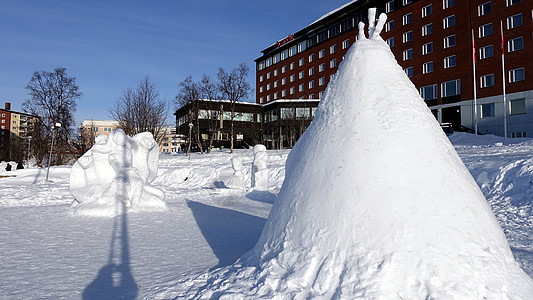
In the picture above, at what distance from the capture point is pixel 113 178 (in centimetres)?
1141

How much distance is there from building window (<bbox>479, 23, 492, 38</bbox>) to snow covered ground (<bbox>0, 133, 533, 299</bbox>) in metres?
26.5

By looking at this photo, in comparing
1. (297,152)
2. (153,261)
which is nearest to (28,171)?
(153,261)

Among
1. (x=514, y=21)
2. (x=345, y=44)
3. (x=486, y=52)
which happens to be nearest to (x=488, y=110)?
(x=486, y=52)

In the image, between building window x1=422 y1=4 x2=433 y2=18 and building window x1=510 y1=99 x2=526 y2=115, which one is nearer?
building window x1=510 y1=99 x2=526 y2=115

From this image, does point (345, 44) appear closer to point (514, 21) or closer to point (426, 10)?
point (426, 10)

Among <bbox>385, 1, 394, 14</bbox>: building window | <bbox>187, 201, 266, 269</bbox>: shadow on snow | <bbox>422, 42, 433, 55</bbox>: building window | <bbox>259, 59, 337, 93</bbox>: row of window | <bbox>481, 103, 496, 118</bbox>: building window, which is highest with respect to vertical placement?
<bbox>385, 1, 394, 14</bbox>: building window

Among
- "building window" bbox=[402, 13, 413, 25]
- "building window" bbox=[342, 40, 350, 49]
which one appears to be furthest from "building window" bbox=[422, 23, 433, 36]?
"building window" bbox=[342, 40, 350, 49]

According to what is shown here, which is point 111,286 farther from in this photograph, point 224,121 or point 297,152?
point 224,121

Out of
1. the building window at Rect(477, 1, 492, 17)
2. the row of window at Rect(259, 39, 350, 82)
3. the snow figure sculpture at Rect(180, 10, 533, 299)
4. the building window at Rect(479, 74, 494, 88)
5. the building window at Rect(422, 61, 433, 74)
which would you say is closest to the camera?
the snow figure sculpture at Rect(180, 10, 533, 299)

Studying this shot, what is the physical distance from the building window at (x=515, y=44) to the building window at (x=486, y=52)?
1456mm

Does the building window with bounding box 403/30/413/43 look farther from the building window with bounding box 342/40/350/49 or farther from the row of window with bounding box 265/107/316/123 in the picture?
the row of window with bounding box 265/107/316/123

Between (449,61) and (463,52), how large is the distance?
1727 mm

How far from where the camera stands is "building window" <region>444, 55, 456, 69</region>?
36.1 m

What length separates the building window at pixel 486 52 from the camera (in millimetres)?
33031
